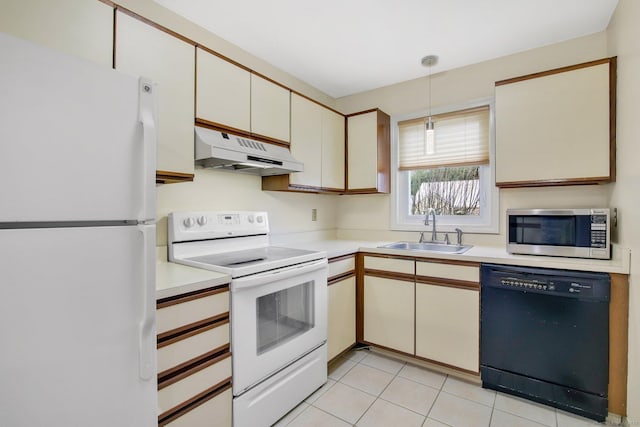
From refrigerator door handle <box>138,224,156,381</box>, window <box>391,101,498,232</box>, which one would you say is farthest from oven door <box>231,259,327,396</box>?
window <box>391,101,498,232</box>

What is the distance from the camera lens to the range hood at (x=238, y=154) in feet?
5.53

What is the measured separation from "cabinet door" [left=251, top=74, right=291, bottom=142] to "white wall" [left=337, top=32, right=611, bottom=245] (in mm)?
1205

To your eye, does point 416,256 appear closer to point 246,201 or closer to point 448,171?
point 448,171

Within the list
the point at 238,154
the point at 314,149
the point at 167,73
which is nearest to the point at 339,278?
the point at 314,149

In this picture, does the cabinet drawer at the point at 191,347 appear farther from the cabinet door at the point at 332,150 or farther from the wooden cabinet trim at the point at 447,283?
the cabinet door at the point at 332,150

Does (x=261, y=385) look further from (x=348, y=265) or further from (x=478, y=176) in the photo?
(x=478, y=176)

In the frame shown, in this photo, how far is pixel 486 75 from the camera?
99.5 inches

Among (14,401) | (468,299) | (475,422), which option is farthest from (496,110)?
(14,401)

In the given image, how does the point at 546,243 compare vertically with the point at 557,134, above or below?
below

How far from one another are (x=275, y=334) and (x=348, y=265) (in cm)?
89

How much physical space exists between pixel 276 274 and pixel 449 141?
202 cm

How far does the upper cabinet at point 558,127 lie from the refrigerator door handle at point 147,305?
7.40 feet

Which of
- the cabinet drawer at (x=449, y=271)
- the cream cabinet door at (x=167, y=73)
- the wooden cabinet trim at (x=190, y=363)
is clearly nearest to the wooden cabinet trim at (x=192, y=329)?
the wooden cabinet trim at (x=190, y=363)

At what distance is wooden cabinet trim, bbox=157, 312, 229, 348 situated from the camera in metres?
1.21
